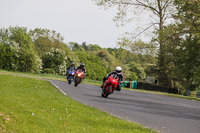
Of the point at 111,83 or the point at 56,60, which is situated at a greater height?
the point at 56,60

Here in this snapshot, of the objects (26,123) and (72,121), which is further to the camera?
(72,121)

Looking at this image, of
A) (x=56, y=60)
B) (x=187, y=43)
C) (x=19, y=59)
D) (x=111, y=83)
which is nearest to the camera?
(x=111, y=83)

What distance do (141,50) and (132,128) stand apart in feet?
127

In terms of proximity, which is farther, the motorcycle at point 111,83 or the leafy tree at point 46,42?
the leafy tree at point 46,42

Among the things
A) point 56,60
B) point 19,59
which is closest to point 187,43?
point 19,59

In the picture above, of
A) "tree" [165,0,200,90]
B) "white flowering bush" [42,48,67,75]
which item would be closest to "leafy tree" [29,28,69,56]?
"white flowering bush" [42,48,67,75]

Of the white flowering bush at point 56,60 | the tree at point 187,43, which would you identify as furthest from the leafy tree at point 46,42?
the tree at point 187,43

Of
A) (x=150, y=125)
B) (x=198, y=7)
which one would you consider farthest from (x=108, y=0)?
(x=150, y=125)

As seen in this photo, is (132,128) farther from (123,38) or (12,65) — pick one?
(12,65)

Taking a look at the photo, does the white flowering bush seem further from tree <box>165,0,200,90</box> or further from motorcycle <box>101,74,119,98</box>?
motorcycle <box>101,74,119,98</box>

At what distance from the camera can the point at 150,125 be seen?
370 inches

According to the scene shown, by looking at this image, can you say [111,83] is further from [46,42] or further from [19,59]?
[46,42]

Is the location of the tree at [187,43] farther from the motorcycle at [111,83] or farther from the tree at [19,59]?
the tree at [19,59]

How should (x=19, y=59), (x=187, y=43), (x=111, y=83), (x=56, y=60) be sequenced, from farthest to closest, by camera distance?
(x=56, y=60), (x=19, y=59), (x=187, y=43), (x=111, y=83)
